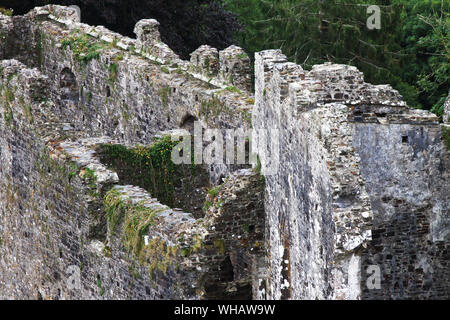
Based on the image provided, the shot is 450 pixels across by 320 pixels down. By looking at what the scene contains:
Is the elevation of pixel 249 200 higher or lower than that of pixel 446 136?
lower

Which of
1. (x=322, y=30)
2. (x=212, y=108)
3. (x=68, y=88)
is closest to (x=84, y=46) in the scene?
(x=68, y=88)

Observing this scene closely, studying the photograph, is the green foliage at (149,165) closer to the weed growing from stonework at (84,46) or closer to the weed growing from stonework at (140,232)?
the weed growing from stonework at (140,232)

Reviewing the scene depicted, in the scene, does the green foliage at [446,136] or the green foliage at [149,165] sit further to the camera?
the green foliage at [149,165]

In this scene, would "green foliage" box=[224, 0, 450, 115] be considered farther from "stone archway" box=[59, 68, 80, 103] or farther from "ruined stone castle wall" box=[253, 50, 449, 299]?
"ruined stone castle wall" box=[253, 50, 449, 299]

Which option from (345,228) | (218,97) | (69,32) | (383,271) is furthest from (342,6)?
(345,228)

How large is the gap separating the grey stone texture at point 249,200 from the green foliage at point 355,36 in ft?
59.8

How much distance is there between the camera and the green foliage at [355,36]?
46.5m

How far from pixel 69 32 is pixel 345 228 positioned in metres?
17.2

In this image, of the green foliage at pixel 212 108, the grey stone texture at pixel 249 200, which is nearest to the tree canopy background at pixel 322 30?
the grey stone texture at pixel 249 200

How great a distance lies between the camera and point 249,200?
2161cm

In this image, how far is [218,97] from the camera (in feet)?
88.5

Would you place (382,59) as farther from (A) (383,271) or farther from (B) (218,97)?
(A) (383,271)

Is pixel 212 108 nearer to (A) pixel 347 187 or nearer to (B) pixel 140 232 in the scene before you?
(B) pixel 140 232

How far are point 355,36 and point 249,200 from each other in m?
27.6
